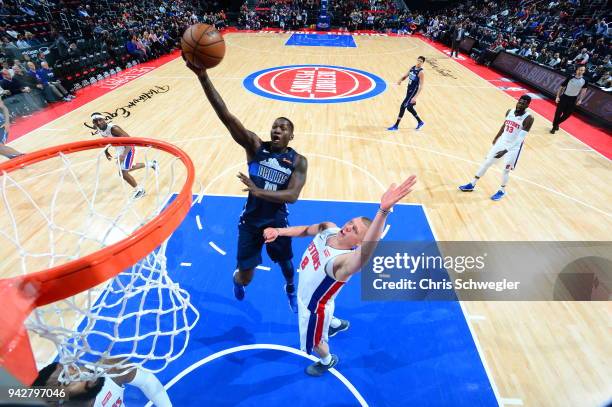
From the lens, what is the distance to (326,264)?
9.25 feet

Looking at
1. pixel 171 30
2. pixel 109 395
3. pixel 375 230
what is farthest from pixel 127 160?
pixel 171 30

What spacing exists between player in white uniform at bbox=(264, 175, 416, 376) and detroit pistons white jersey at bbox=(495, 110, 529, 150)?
14.9 ft

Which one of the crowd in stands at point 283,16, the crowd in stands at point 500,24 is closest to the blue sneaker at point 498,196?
the crowd in stands at point 500,24

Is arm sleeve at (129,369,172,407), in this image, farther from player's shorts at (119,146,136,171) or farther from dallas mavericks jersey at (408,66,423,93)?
dallas mavericks jersey at (408,66,423,93)

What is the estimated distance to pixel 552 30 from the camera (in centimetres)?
1817

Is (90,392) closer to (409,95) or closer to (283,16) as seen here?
(409,95)

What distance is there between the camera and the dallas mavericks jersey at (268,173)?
3457mm

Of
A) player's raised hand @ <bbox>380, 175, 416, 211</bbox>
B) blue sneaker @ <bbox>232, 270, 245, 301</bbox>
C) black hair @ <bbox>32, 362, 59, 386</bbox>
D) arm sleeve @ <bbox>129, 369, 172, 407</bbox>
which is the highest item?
player's raised hand @ <bbox>380, 175, 416, 211</bbox>

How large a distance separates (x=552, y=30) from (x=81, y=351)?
24.1 metres

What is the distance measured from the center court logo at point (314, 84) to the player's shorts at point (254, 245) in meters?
8.38

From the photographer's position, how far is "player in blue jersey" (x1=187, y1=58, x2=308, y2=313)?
3.19 m

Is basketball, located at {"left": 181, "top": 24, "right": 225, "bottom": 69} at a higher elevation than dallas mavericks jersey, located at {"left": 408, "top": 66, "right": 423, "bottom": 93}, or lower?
higher
